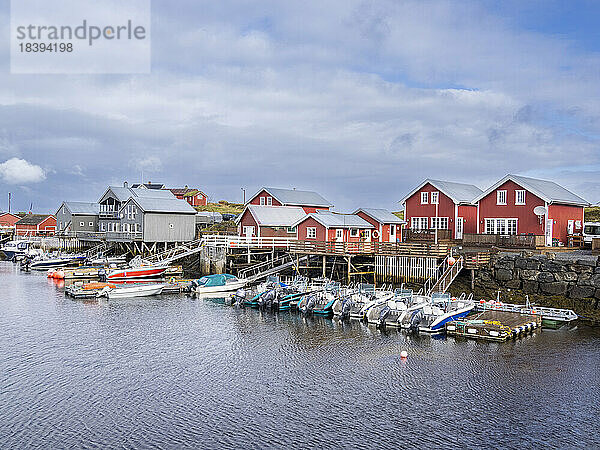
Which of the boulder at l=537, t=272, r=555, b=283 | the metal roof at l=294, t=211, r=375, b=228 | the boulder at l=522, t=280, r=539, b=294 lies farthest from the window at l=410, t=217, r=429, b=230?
the boulder at l=537, t=272, r=555, b=283

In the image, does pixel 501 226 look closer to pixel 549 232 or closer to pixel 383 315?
pixel 549 232

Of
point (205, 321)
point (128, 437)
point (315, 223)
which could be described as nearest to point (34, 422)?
point (128, 437)

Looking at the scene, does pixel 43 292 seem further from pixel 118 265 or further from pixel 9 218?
pixel 9 218

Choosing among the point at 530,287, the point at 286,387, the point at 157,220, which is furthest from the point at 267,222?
the point at 286,387

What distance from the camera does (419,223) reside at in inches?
1999

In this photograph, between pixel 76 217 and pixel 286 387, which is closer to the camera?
pixel 286 387

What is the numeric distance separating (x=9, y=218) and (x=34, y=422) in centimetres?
9962

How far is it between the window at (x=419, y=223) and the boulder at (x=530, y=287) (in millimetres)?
15785

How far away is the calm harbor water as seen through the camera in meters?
16.4

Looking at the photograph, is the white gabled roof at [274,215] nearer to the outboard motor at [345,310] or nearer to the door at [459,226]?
the door at [459,226]

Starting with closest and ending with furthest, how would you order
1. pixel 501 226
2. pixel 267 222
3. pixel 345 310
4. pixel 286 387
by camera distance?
pixel 286 387
pixel 345 310
pixel 501 226
pixel 267 222

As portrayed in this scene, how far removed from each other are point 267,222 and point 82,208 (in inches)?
1314

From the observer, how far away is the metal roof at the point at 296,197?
6247cm

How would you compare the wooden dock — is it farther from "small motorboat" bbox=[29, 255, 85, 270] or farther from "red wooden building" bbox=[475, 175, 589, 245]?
"small motorboat" bbox=[29, 255, 85, 270]
